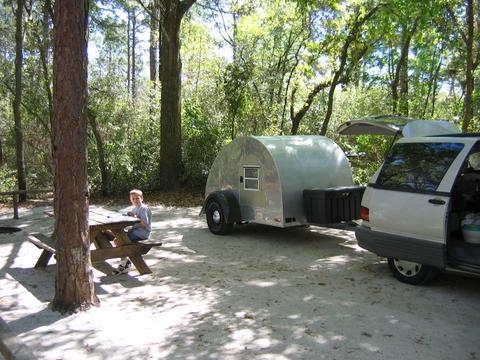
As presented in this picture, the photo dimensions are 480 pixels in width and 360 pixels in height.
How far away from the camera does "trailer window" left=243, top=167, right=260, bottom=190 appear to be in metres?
9.81

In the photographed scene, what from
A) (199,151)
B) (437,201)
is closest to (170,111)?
(199,151)

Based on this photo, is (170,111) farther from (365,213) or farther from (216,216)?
(365,213)

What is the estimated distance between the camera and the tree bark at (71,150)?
5.20 m

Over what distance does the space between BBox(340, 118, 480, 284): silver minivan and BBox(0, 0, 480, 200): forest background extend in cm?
645

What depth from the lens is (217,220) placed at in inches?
408

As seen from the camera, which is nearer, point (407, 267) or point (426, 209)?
point (426, 209)

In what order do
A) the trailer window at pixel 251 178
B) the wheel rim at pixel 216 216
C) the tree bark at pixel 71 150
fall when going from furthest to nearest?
1. the wheel rim at pixel 216 216
2. the trailer window at pixel 251 178
3. the tree bark at pixel 71 150

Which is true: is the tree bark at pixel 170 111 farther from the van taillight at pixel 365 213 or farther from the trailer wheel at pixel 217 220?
the van taillight at pixel 365 213

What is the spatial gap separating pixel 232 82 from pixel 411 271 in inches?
469

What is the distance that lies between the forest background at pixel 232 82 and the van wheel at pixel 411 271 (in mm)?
7215

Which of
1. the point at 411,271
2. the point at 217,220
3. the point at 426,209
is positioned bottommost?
the point at 411,271

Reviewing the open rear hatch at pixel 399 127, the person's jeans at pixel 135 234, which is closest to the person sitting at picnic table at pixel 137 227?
the person's jeans at pixel 135 234

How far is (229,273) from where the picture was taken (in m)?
7.39

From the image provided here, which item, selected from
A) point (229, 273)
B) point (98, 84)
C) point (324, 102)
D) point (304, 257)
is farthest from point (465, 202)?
point (324, 102)
